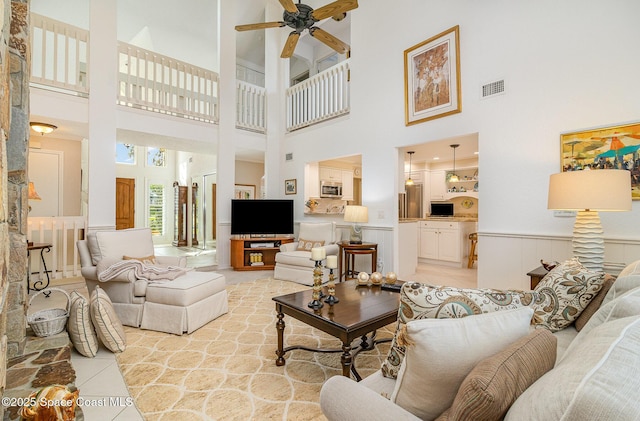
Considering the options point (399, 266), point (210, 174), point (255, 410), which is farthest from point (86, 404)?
point (210, 174)

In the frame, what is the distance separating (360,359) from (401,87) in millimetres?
3745

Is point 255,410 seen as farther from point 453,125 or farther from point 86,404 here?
point 453,125

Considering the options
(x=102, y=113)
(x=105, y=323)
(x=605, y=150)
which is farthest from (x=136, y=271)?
(x=605, y=150)

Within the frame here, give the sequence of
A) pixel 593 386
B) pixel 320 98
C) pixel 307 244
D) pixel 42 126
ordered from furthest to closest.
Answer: pixel 320 98
pixel 307 244
pixel 42 126
pixel 593 386

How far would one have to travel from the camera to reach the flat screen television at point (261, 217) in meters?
5.66

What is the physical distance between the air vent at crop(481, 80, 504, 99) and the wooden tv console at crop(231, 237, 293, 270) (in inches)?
156

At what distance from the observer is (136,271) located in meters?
2.88

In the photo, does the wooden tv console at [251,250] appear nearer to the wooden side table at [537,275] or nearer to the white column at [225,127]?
the white column at [225,127]

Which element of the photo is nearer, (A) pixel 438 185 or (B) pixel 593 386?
(B) pixel 593 386

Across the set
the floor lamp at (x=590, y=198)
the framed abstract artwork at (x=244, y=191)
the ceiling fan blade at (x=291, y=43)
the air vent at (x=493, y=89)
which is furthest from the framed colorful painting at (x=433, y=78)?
the framed abstract artwork at (x=244, y=191)

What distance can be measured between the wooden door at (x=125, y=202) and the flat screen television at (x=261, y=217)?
4770mm

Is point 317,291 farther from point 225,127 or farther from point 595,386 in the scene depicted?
point 225,127

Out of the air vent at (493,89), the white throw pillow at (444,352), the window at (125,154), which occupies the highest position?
the window at (125,154)

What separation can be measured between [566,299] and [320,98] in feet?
16.8
